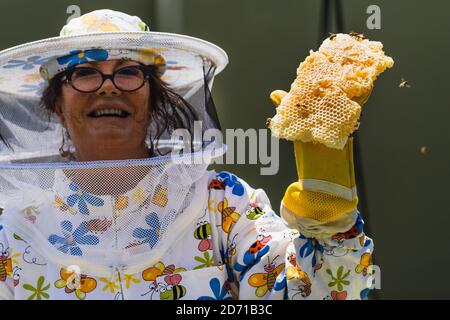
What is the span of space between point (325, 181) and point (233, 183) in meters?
0.38

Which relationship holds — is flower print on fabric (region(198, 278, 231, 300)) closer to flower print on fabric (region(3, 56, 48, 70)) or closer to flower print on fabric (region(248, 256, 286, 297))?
flower print on fabric (region(248, 256, 286, 297))

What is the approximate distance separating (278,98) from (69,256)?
2.22ft

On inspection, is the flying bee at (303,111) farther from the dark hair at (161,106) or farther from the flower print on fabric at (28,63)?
the flower print on fabric at (28,63)

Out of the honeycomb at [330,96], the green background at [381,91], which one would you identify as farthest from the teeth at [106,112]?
the green background at [381,91]

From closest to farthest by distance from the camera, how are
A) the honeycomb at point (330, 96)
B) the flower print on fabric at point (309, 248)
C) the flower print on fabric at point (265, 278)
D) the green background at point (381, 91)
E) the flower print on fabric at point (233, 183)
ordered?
1. the honeycomb at point (330, 96)
2. the flower print on fabric at point (309, 248)
3. the flower print on fabric at point (265, 278)
4. the flower print on fabric at point (233, 183)
5. the green background at point (381, 91)

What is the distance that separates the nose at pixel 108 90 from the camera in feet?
5.72

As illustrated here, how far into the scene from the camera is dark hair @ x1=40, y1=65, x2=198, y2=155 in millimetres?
1859

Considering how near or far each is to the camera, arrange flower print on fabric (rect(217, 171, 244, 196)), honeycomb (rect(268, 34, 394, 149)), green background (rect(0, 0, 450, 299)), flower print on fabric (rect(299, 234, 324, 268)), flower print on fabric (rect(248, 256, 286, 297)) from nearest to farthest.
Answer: honeycomb (rect(268, 34, 394, 149)), flower print on fabric (rect(299, 234, 324, 268)), flower print on fabric (rect(248, 256, 286, 297)), flower print on fabric (rect(217, 171, 244, 196)), green background (rect(0, 0, 450, 299))

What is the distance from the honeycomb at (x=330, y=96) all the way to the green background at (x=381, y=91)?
1.85 metres

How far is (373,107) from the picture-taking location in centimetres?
337

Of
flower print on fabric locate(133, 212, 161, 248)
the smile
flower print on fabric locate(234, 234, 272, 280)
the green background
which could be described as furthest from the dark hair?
the green background

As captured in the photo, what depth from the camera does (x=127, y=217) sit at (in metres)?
1.72

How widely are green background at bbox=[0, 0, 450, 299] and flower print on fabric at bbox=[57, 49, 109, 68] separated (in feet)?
5.25

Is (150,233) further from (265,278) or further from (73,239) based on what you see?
(265,278)
